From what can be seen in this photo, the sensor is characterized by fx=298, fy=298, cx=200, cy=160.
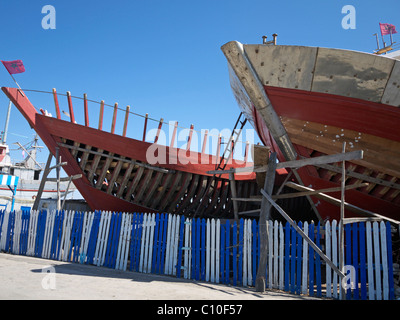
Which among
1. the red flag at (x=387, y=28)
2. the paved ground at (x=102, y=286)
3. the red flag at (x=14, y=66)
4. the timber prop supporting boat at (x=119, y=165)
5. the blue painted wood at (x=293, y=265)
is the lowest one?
the paved ground at (x=102, y=286)

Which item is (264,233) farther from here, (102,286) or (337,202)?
(102,286)

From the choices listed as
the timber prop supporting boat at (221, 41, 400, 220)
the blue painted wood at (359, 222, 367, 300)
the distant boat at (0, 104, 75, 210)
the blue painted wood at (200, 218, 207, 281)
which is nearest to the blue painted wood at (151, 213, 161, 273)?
the blue painted wood at (200, 218, 207, 281)

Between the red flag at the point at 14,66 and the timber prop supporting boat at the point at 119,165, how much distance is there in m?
0.55

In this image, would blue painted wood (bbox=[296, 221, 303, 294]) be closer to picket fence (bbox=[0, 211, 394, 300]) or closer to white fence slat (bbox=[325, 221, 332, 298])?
picket fence (bbox=[0, 211, 394, 300])

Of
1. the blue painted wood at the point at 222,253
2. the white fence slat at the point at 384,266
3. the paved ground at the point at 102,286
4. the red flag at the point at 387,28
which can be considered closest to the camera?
the paved ground at the point at 102,286

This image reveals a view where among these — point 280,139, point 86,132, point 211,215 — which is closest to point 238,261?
point 280,139

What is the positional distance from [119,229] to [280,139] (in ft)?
14.2

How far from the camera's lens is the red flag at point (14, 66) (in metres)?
8.41

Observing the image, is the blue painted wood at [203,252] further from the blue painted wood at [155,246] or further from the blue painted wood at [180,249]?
the blue painted wood at [155,246]

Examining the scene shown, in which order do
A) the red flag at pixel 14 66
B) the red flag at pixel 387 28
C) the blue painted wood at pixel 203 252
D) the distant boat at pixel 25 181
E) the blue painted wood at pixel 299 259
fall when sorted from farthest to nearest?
the distant boat at pixel 25 181 < the red flag at pixel 387 28 < the red flag at pixel 14 66 < the blue painted wood at pixel 203 252 < the blue painted wood at pixel 299 259

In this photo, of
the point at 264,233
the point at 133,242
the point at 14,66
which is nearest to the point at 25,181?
the point at 14,66

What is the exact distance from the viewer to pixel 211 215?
10.5 metres

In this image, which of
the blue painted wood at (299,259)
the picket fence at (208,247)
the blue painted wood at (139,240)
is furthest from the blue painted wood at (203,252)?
the blue painted wood at (299,259)
